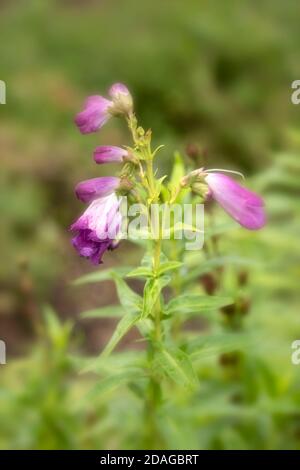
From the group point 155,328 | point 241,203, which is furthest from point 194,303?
point 241,203

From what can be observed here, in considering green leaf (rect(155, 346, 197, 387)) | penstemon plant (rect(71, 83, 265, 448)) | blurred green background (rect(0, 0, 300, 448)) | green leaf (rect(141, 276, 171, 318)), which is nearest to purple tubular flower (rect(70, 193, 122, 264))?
penstemon plant (rect(71, 83, 265, 448))

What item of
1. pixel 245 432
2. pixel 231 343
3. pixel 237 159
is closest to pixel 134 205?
pixel 231 343

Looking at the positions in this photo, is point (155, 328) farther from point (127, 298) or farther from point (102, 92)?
point (102, 92)

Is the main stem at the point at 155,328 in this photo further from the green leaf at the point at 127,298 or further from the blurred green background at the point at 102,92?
Answer: the blurred green background at the point at 102,92

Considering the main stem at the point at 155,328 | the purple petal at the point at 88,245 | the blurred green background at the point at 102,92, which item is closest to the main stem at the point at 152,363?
the main stem at the point at 155,328

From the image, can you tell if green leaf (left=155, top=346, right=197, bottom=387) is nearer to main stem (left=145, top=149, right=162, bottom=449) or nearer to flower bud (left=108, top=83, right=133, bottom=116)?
main stem (left=145, top=149, right=162, bottom=449)
